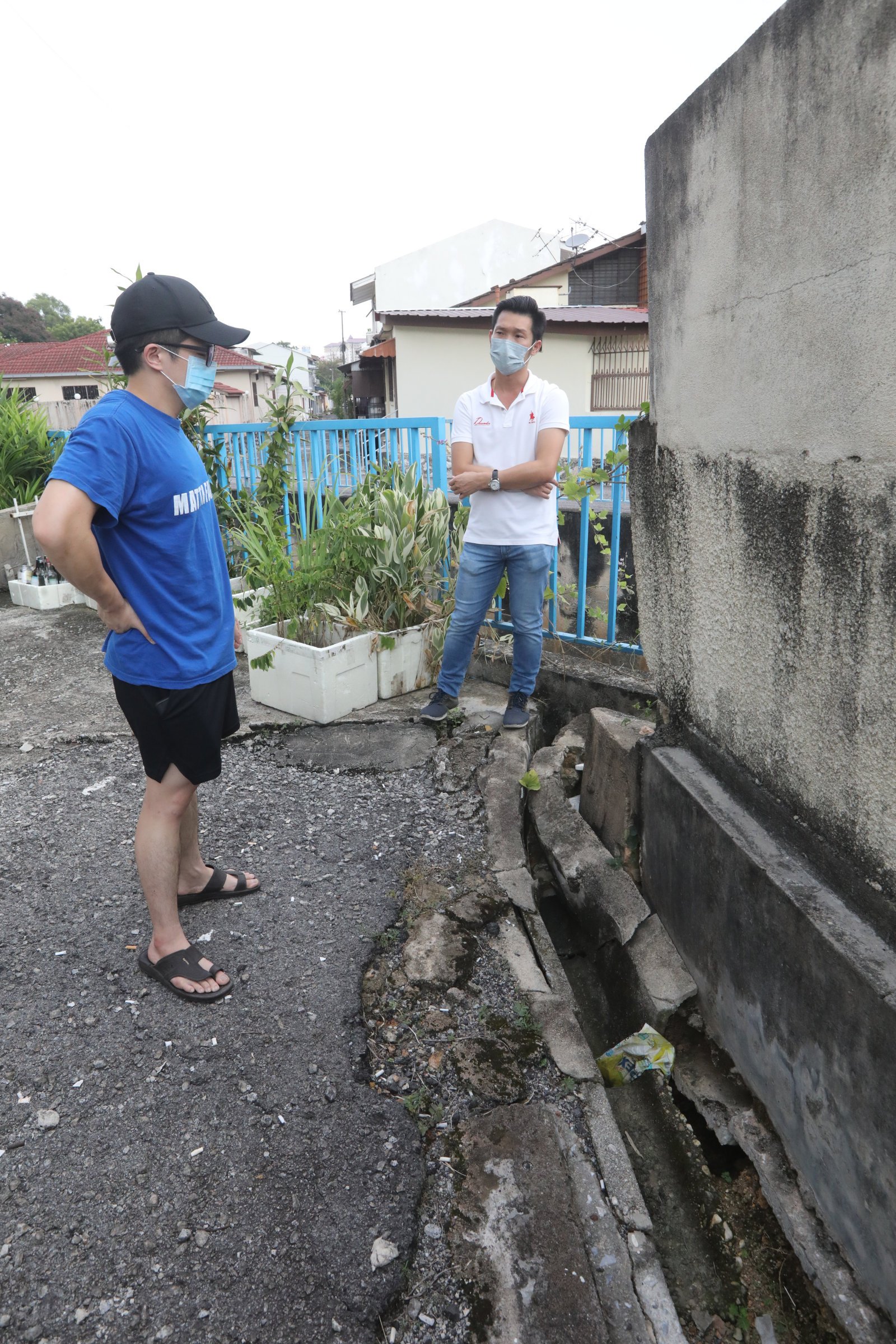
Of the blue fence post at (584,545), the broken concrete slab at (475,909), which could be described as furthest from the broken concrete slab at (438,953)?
the blue fence post at (584,545)

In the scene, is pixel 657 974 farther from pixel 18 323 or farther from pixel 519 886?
pixel 18 323

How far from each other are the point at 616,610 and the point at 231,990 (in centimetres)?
279

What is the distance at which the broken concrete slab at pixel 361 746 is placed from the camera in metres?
3.72

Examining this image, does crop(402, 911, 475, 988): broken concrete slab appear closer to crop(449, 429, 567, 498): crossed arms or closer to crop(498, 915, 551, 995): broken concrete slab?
crop(498, 915, 551, 995): broken concrete slab

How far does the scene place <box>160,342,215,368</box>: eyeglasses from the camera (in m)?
2.20

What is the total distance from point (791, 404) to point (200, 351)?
156 cm

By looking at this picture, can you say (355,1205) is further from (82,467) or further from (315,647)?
(315,647)

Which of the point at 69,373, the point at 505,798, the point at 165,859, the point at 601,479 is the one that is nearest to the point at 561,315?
the point at 601,479

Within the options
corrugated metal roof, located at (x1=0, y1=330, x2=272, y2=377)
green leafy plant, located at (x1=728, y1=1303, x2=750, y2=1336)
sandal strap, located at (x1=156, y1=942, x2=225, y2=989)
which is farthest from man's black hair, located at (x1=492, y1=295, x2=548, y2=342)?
corrugated metal roof, located at (x1=0, y1=330, x2=272, y2=377)

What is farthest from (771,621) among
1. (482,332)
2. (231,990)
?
(482,332)

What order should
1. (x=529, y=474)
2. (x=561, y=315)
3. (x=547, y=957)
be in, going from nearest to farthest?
1. (x=547, y=957)
2. (x=529, y=474)
3. (x=561, y=315)

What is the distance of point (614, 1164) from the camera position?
1.90m

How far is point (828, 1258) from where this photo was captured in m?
1.77

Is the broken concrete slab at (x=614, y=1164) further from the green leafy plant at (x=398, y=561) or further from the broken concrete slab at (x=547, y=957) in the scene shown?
the green leafy plant at (x=398, y=561)
